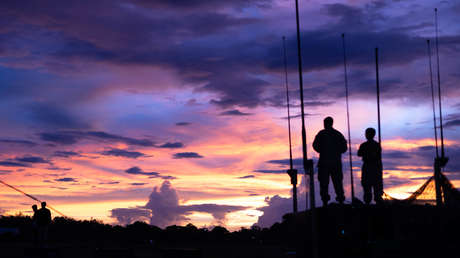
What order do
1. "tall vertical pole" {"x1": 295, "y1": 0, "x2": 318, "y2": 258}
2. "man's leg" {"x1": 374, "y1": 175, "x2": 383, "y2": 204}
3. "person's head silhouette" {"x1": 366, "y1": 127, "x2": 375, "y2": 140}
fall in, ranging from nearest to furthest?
1. "tall vertical pole" {"x1": 295, "y1": 0, "x2": 318, "y2": 258}
2. "person's head silhouette" {"x1": 366, "y1": 127, "x2": 375, "y2": 140}
3. "man's leg" {"x1": 374, "y1": 175, "x2": 383, "y2": 204}

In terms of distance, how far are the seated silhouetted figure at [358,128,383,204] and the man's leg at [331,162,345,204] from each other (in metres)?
0.94

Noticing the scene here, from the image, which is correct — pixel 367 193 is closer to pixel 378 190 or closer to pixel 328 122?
pixel 378 190

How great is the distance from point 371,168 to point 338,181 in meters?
1.40

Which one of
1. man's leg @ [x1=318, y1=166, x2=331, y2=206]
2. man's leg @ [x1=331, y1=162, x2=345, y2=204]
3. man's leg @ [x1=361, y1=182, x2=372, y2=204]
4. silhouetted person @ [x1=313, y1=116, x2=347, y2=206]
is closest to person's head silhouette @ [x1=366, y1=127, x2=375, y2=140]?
silhouetted person @ [x1=313, y1=116, x2=347, y2=206]

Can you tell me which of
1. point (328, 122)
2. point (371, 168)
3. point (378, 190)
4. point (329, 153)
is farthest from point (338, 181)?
point (328, 122)

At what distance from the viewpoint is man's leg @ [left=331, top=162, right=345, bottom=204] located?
20125 mm

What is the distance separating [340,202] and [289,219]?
14.0 ft

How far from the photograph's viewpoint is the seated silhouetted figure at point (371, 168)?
2038 centimetres

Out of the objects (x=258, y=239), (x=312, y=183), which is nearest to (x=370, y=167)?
(x=312, y=183)

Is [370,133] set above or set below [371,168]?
above

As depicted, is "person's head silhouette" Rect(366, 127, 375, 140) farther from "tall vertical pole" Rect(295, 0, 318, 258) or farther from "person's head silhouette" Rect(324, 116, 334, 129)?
"tall vertical pole" Rect(295, 0, 318, 258)

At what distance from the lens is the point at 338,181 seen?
66.3ft

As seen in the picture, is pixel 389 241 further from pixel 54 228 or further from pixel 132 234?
pixel 54 228

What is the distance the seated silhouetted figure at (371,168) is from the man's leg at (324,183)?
1.39 meters
